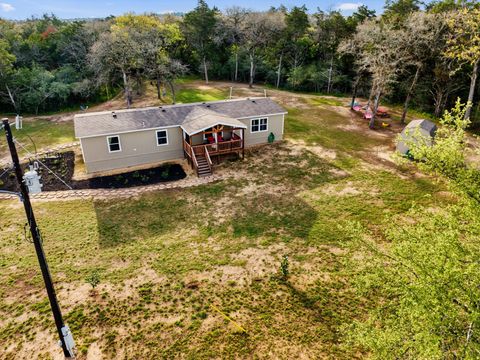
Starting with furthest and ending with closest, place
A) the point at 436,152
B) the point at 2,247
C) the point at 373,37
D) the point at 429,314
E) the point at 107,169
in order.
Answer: the point at 373,37, the point at 107,169, the point at 2,247, the point at 436,152, the point at 429,314

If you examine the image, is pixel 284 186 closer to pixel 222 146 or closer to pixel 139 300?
pixel 222 146

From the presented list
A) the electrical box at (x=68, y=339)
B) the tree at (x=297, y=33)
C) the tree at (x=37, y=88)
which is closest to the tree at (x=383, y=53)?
the tree at (x=297, y=33)

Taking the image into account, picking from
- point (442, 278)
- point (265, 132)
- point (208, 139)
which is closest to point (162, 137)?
point (208, 139)

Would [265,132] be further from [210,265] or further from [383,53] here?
[210,265]

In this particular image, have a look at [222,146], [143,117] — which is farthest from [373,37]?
[143,117]

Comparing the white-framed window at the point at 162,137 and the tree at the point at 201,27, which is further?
the tree at the point at 201,27

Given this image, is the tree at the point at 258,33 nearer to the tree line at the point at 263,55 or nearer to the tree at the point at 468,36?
the tree line at the point at 263,55

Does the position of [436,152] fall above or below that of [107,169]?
above
